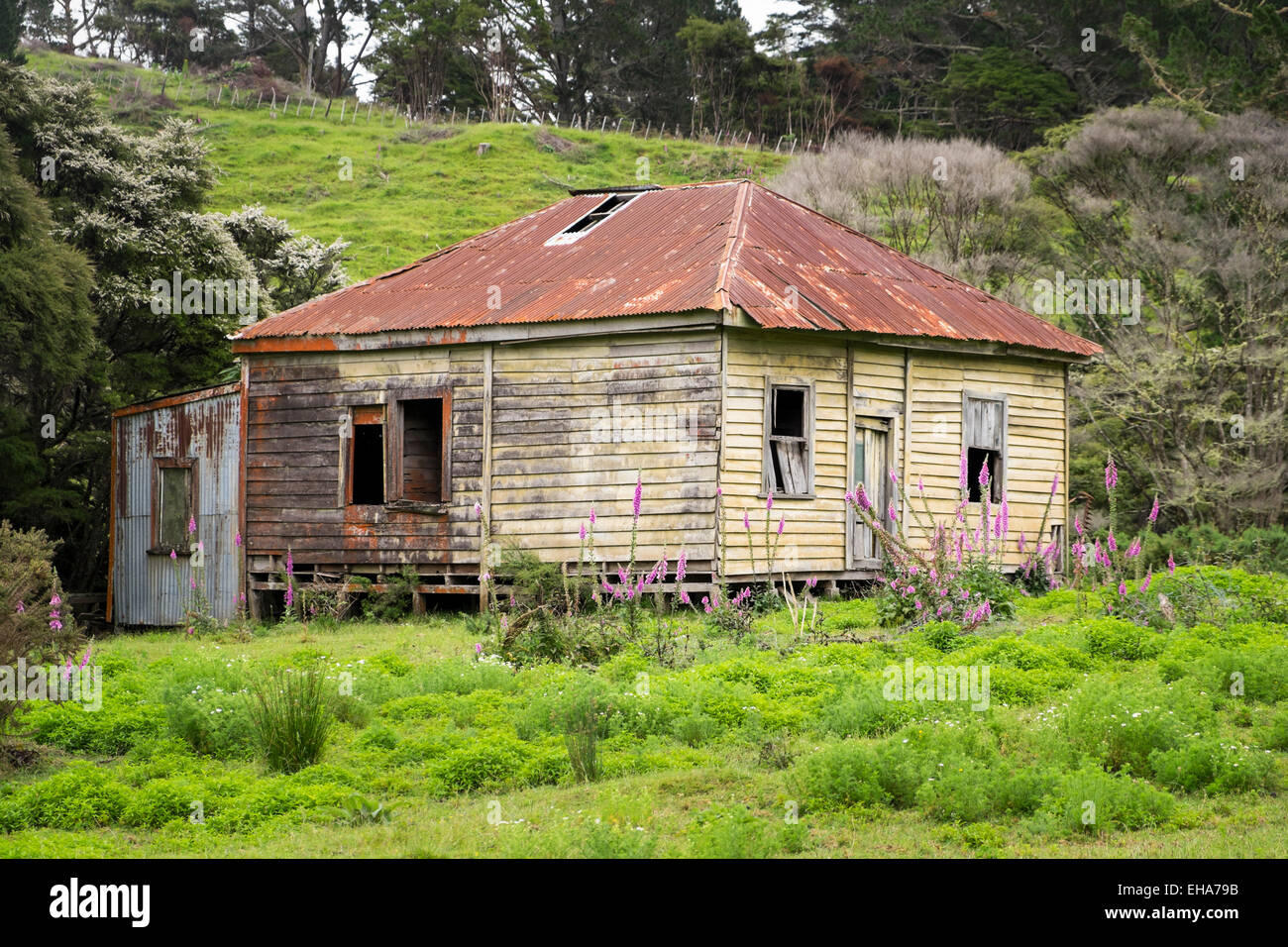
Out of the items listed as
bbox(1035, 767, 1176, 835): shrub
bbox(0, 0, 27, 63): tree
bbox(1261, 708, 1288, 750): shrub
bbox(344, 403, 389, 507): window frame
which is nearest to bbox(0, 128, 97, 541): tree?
bbox(344, 403, 389, 507): window frame

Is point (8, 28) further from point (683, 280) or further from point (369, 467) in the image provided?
point (683, 280)

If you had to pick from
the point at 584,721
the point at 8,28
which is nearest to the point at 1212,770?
the point at 584,721

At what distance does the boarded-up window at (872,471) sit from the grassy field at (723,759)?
633 cm

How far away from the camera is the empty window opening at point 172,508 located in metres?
22.1

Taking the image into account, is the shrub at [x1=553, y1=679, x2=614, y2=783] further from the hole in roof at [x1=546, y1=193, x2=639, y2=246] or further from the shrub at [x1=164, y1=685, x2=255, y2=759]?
the hole in roof at [x1=546, y1=193, x2=639, y2=246]

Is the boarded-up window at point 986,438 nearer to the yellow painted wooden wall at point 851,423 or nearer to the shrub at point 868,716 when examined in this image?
the yellow painted wooden wall at point 851,423

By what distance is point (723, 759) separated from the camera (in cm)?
961

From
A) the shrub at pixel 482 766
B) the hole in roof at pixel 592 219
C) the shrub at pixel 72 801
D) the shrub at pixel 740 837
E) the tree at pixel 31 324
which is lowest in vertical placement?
the shrub at pixel 72 801

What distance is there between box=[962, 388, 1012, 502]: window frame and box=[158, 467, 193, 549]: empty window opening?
38.4 feet

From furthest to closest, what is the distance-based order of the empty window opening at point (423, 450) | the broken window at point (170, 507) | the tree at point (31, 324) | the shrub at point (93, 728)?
the broken window at point (170, 507), the tree at point (31, 324), the empty window opening at point (423, 450), the shrub at point (93, 728)

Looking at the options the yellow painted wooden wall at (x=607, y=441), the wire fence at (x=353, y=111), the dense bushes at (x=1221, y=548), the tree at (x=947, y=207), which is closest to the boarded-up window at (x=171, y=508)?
the yellow painted wooden wall at (x=607, y=441)

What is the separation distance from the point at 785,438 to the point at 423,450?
5375mm
